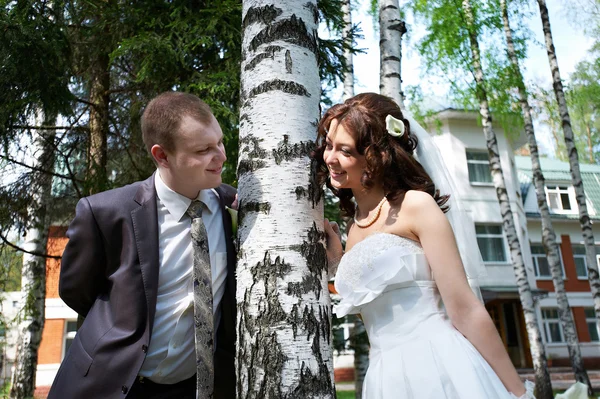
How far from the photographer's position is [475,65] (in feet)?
42.8

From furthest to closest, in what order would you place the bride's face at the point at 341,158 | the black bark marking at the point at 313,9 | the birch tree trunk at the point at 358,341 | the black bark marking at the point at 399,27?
the birch tree trunk at the point at 358,341, the black bark marking at the point at 399,27, the black bark marking at the point at 313,9, the bride's face at the point at 341,158

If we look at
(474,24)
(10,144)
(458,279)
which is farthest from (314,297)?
(474,24)

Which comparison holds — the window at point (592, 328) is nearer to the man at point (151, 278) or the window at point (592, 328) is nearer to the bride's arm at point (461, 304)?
the bride's arm at point (461, 304)

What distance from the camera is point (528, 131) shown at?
13641 mm

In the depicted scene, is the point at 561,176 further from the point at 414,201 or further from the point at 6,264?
the point at 414,201

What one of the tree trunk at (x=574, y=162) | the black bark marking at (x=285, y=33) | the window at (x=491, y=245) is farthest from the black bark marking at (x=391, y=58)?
the window at (x=491, y=245)

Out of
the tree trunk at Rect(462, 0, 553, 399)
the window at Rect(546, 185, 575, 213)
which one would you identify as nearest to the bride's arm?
the tree trunk at Rect(462, 0, 553, 399)

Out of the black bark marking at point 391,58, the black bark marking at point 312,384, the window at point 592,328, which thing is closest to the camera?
the black bark marking at point 312,384

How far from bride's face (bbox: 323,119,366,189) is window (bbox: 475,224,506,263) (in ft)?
75.8

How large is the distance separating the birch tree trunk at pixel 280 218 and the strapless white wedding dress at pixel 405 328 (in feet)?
0.72

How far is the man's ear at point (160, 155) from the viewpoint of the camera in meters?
2.39

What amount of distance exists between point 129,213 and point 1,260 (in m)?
6.23

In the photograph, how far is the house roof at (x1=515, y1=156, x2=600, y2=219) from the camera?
97.9 ft

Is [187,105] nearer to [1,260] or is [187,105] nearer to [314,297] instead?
[314,297]
